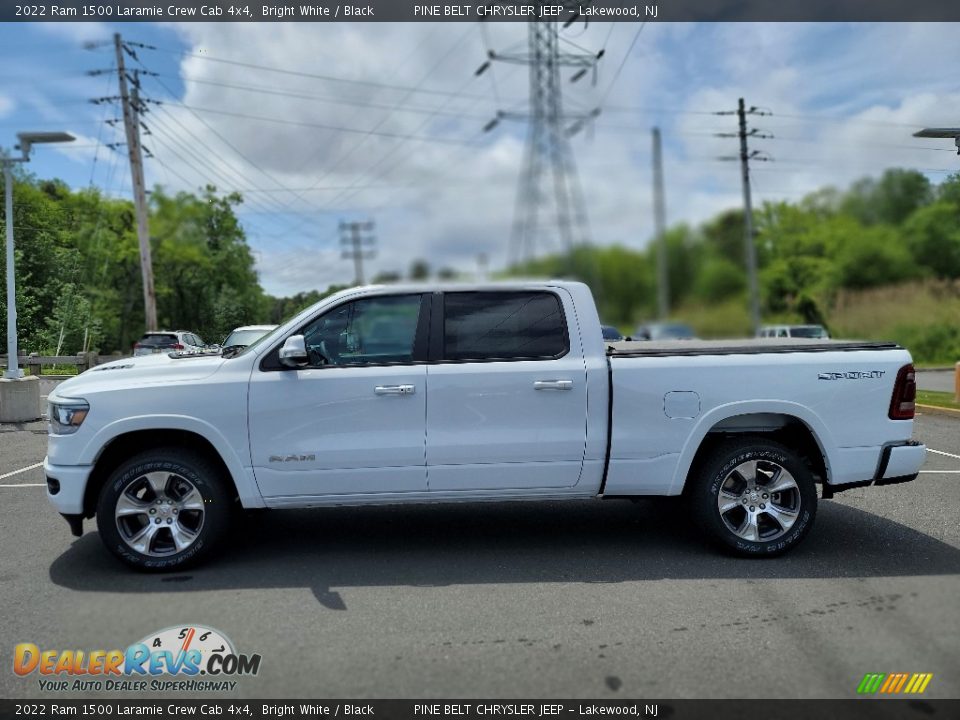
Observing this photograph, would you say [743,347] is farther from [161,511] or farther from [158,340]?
[158,340]

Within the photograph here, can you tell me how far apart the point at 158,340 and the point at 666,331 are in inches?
291

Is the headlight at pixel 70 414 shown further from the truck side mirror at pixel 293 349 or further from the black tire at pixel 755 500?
the black tire at pixel 755 500

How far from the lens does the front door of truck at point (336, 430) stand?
4.39 meters

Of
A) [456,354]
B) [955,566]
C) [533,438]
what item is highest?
[456,354]

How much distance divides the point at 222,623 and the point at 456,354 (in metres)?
2.10

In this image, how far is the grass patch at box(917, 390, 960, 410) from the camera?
12831mm

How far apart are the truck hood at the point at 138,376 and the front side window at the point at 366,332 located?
0.66 meters

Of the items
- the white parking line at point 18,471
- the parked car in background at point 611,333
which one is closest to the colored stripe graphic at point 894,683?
the parked car in background at point 611,333

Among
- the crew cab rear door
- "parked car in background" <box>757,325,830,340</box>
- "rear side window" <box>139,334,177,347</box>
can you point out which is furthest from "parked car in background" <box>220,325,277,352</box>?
"parked car in background" <box>757,325,830,340</box>

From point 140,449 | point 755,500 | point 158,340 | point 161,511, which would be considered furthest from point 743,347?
point 158,340

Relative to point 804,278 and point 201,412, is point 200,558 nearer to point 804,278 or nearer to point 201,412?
point 201,412

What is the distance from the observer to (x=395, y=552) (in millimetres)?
4766
